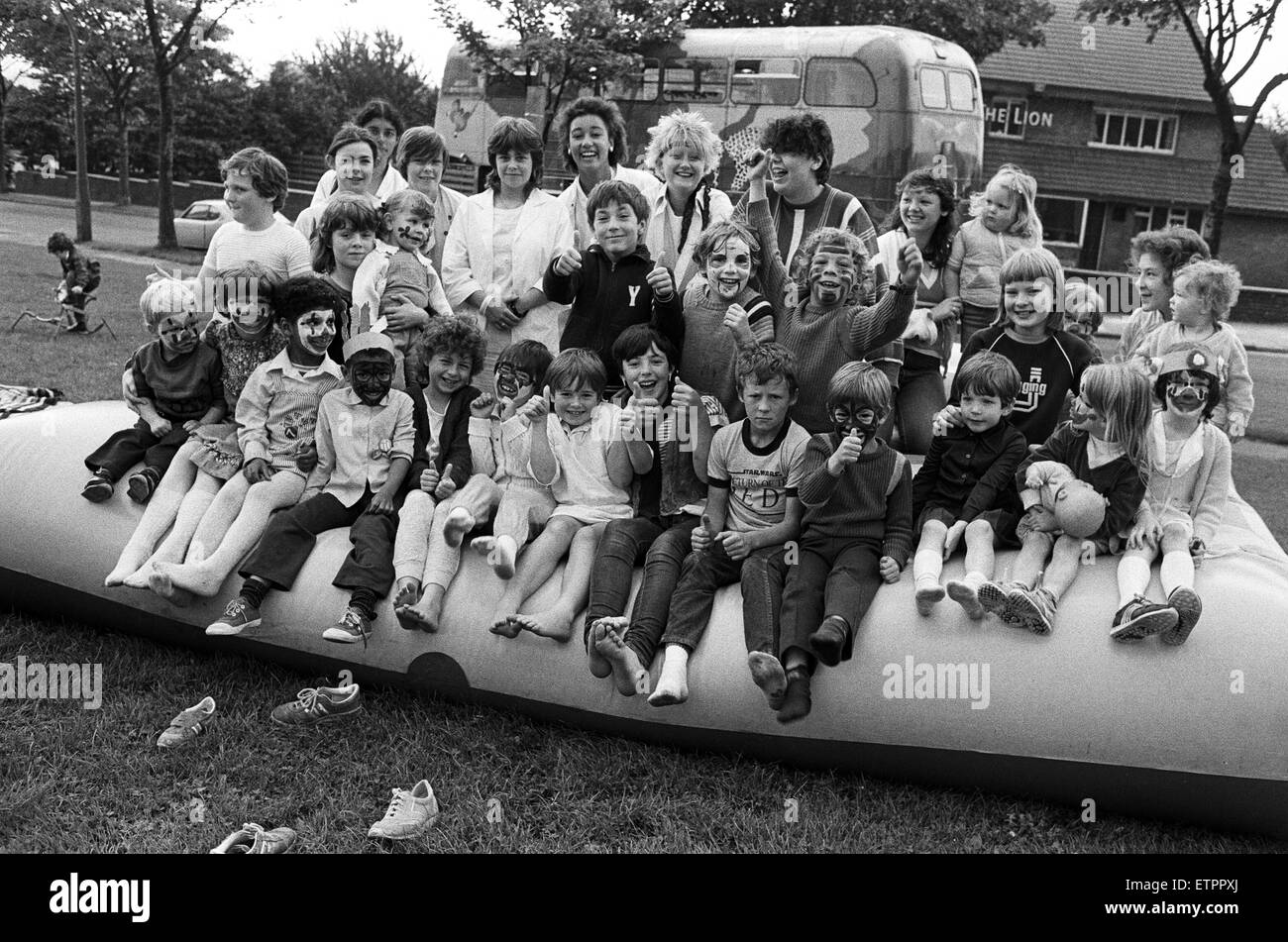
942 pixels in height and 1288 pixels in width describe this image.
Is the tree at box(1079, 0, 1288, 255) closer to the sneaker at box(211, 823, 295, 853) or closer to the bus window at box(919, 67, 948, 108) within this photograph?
the bus window at box(919, 67, 948, 108)

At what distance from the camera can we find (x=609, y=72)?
66.2ft

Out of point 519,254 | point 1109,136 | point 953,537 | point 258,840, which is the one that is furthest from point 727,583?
point 1109,136

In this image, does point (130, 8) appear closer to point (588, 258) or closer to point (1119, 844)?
point (588, 258)

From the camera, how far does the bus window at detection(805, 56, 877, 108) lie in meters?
17.8

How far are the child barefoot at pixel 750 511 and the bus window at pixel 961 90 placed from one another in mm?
16017

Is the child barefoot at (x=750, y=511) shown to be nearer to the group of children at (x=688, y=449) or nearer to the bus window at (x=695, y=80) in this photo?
the group of children at (x=688, y=449)

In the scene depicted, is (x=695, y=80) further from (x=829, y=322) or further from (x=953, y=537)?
(x=953, y=537)

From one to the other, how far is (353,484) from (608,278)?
1366 mm

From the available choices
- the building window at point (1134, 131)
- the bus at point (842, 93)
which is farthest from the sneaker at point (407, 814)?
the building window at point (1134, 131)

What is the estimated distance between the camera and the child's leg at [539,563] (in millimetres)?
4320

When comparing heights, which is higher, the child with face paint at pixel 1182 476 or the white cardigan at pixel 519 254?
the white cardigan at pixel 519 254

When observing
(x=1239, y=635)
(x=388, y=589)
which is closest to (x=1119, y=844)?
(x=1239, y=635)

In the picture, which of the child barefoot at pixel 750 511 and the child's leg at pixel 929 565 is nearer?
the child's leg at pixel 929 565

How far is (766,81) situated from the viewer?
60.4 ft
